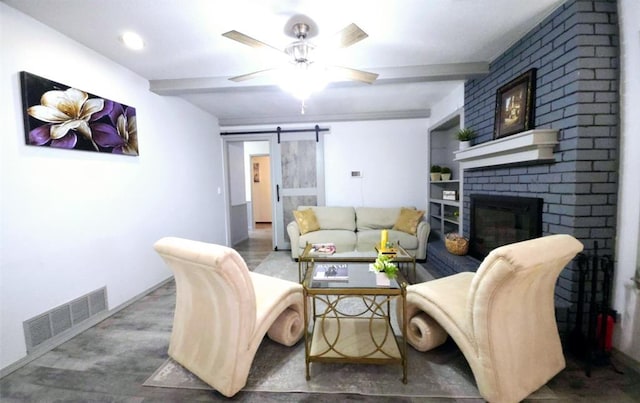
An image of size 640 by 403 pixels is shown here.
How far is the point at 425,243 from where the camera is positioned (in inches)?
135

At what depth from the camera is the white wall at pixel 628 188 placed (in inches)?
59.3

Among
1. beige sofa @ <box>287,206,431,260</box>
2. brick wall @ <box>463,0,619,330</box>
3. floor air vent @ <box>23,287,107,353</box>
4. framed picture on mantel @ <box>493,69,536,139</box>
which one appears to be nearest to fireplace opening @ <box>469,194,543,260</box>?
brick wall @ <box>463,0,619,330</box>

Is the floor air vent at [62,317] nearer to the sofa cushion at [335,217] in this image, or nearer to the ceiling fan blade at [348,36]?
the sofa cushion at [335,217]

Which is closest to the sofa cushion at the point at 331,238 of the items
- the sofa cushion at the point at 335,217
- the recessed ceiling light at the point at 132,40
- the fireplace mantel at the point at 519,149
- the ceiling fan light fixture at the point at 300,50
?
the sofa cushion at the point at 335,217

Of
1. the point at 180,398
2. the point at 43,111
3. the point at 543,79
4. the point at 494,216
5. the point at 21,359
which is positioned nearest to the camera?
the point at 180,398

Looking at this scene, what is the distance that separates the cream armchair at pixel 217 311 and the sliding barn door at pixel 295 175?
2813mm

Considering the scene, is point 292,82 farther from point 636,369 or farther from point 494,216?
point 636,369

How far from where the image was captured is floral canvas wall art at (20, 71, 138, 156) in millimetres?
1664

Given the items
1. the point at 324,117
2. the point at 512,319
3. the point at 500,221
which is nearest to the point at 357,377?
the point at 512,319

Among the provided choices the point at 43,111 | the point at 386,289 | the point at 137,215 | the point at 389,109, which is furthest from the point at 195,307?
the point at 389,109

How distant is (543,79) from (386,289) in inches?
79.0

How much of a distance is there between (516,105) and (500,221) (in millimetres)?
1049

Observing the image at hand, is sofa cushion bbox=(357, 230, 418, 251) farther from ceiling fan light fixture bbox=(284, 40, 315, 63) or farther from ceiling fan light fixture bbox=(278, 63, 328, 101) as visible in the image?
ceiling fan light fixture bbox=(284, 40, 315, 63)

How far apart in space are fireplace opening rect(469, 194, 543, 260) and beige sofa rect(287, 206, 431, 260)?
77 cm
